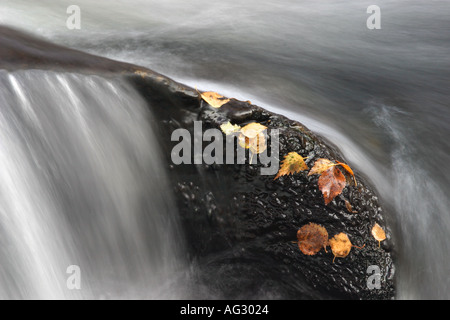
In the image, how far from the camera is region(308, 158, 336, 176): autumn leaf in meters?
2.68

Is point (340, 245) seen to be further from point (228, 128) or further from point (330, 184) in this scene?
point (228, 128)

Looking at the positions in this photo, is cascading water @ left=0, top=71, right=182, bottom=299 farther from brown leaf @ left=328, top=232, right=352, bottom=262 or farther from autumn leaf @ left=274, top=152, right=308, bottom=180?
brown leaf @ left=328, top=232, right=352, bottom=262

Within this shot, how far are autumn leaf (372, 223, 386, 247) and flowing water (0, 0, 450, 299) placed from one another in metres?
0.18

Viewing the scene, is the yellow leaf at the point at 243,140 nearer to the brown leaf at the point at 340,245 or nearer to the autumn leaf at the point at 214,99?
the autumn leaf at the point at 214,99

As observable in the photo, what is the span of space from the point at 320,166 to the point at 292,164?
6.8 inches

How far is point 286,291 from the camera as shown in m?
2.90

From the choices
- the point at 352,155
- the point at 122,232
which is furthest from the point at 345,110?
the point at 122,232

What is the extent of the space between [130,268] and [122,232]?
0.26 metres

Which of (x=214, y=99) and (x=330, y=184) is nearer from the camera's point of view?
(x=330, y=184)

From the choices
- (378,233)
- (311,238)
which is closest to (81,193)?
(311,238)

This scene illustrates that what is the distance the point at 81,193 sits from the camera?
2764 millimetres

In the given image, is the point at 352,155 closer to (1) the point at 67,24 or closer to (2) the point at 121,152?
(2) the point at 121,152

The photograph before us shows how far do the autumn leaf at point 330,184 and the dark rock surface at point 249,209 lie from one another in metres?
0.03

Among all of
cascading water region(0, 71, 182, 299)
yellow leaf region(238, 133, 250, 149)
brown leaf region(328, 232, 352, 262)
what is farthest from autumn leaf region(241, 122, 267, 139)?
brown leaf region(328, 232, 352, 262)
